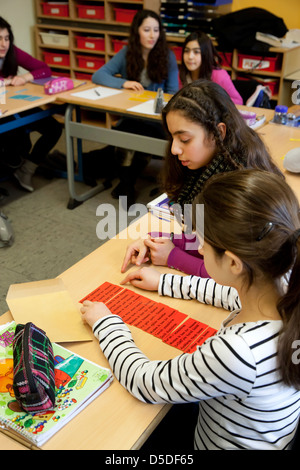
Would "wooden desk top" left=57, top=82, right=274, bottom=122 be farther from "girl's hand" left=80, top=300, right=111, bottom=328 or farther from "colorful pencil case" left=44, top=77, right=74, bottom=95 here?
"girl's hand" left=80, top=300, right=111, bottom=328

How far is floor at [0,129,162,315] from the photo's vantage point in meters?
A: 2.60

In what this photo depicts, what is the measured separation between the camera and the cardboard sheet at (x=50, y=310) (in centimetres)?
112

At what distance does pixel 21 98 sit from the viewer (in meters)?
3.03

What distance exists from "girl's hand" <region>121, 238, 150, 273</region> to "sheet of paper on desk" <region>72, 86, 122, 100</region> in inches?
75.1

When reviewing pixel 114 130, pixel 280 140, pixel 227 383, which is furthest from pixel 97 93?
pixel 227 383

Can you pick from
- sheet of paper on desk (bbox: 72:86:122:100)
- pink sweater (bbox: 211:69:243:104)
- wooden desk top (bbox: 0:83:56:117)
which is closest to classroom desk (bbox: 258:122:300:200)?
pink sweater (bbox: 211:69:243:104)

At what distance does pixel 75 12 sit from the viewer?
466cm

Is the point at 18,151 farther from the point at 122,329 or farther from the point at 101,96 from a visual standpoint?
the point at 122,329

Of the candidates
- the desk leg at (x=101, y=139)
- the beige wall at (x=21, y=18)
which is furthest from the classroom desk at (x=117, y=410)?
the beige wall at (x=21, y=18)

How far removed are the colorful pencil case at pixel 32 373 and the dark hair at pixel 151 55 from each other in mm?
2762

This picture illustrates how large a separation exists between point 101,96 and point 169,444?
2.45 meters

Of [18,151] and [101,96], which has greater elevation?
[101,96]
